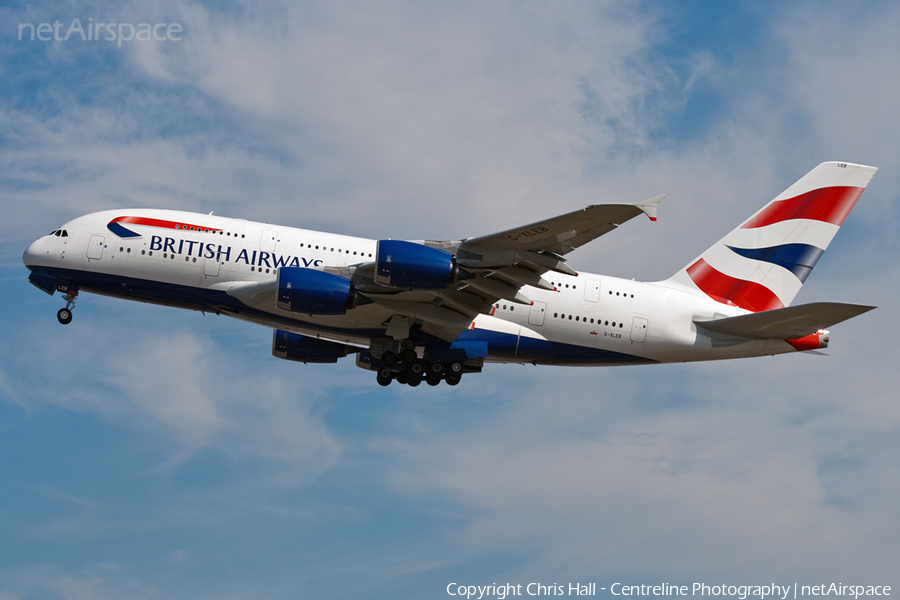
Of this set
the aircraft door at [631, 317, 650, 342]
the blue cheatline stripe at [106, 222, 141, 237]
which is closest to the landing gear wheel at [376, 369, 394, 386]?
the aircraft door at [631, 317, 650, 342]

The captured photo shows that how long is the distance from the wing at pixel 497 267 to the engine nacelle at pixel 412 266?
2.01 feet

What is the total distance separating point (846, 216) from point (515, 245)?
1614 cm

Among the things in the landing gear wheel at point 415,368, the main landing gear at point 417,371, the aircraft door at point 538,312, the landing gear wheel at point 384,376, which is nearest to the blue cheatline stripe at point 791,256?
the aircraft door at point 538,312

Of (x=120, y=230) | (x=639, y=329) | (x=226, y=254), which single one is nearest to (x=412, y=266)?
(x=226, y=254)

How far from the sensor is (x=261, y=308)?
87.0ft

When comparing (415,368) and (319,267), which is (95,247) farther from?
(415,368)

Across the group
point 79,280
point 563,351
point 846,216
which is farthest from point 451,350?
point 846,216

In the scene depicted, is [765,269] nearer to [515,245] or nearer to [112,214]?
[515,245]

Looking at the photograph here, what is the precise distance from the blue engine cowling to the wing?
4.87 meters

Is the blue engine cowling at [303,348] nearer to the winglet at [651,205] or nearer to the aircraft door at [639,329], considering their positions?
the aircraft door at [639,329]

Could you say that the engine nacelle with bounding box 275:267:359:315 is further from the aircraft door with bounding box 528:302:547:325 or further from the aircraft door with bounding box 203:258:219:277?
the aircraft door with bounding box 528:302:547:325

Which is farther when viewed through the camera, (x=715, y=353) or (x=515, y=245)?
(x=715, y=353)

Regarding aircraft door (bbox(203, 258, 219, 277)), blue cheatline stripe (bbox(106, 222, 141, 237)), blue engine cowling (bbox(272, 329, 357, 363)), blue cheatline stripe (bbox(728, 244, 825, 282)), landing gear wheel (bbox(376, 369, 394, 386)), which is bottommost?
landing gear wheel (bbox(376, 369, 394, 386))

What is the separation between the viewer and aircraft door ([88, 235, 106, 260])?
90.3ft
